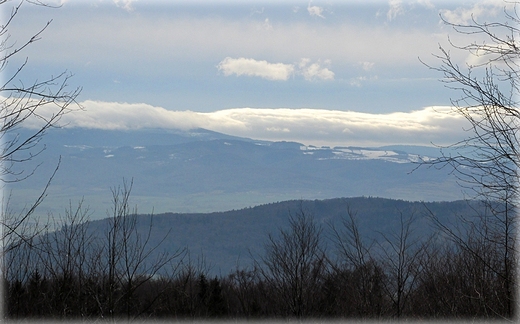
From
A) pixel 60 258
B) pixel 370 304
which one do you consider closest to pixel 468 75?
pixel 60 258

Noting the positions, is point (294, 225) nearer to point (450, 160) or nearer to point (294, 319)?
point (294, 319)

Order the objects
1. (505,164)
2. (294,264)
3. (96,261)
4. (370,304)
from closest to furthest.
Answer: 1. (505,164)
2. (96,261)
3. (370,304)
4. (294,264)

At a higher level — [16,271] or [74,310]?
[16,271]

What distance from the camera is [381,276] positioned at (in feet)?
→ 56.7

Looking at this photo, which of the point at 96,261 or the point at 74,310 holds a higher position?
the point at 96,261

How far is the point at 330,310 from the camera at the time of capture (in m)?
26.6

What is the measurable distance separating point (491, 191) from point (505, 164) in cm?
41

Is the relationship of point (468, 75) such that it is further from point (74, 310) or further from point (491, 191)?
point (74, 310)

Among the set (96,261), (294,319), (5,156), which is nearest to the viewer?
(5,156)

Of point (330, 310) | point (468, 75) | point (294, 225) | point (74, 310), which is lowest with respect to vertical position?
point (330, 310)

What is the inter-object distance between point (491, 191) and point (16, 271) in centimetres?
1195

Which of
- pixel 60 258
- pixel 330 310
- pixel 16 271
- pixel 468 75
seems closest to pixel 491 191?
pixel 468 75

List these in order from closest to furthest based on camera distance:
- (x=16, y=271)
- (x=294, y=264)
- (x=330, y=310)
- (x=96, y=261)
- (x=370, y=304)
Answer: (x=96, y=261), (x=16, y=271), (x=370, y=304), (x=294, y=264), (x=330, y=310)

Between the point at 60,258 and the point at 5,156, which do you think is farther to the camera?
the point at 60,258
